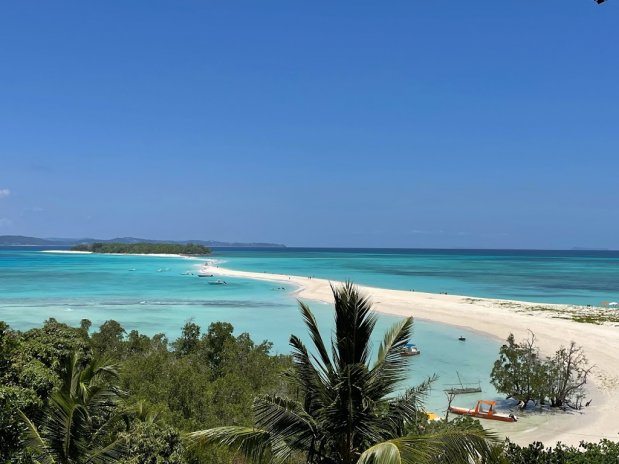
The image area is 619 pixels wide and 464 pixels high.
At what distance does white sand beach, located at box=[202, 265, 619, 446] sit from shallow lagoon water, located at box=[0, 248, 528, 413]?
290 centimetres

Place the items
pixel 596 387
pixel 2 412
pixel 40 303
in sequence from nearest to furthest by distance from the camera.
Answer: pixel 2 412, pixel 596 387, pixel 40 303

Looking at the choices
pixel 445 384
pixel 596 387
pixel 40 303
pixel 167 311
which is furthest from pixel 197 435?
pixel 40 303

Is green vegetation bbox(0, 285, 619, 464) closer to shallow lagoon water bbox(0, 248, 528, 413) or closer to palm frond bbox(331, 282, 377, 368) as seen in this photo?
palm frond bbox(331, 282, 377, 368)

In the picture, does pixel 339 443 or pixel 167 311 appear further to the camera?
pixel 167 311

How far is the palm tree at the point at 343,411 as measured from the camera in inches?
267

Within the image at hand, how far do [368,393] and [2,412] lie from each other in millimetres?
4541

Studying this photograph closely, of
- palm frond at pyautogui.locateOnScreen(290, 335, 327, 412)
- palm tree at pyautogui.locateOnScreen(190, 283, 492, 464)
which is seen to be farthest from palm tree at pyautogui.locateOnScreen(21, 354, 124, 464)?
palm frond at pyautogui.locateOnScreen(290, 335, 327, 412)

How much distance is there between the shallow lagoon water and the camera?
94.0ft

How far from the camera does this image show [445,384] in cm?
2414

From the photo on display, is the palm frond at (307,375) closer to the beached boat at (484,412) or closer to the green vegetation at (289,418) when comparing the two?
the green vegetation at (289,418)

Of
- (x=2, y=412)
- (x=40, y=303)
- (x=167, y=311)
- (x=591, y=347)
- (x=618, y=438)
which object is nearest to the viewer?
(x=2, y=412)

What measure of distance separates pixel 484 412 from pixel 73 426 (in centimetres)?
1647

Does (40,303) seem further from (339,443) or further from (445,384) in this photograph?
(339,443)

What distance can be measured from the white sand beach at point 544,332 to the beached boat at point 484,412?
0.33 m
